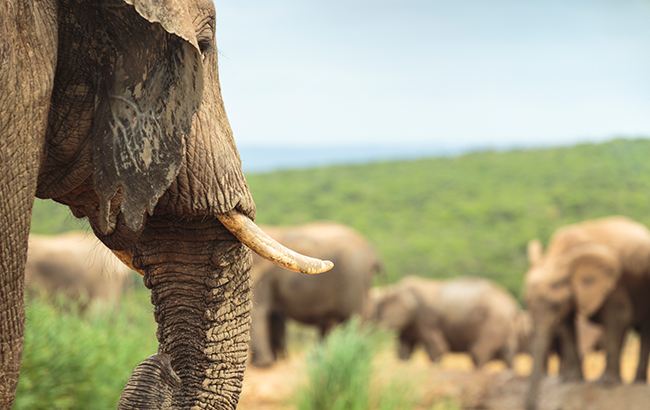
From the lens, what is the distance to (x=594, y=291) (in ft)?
24.2

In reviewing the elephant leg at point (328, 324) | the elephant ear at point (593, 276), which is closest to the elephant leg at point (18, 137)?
the elephant ear at point (593, 276)

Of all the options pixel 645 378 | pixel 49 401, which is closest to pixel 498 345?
pixel 645 378

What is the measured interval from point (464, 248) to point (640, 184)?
8271mm

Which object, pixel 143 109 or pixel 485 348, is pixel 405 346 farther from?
pixel 143 109

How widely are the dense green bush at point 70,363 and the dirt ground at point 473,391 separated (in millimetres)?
1571

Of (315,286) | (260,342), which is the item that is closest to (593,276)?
(315,286)

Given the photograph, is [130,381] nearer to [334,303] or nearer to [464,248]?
[334,303]

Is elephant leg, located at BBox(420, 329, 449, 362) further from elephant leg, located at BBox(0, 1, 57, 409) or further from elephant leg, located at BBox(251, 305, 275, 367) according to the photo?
elephant leg, located at BBox(0, 1, 57, 409)

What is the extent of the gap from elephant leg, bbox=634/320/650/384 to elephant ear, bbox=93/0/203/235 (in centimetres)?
684

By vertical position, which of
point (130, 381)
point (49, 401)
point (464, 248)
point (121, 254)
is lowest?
point (464, 248)

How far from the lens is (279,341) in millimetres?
11273

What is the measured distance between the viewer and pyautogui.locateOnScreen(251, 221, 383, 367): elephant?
10047mm

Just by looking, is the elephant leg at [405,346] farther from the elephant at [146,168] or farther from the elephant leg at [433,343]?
the elephant at [146,168]

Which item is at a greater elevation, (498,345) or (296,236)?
(296,236)
